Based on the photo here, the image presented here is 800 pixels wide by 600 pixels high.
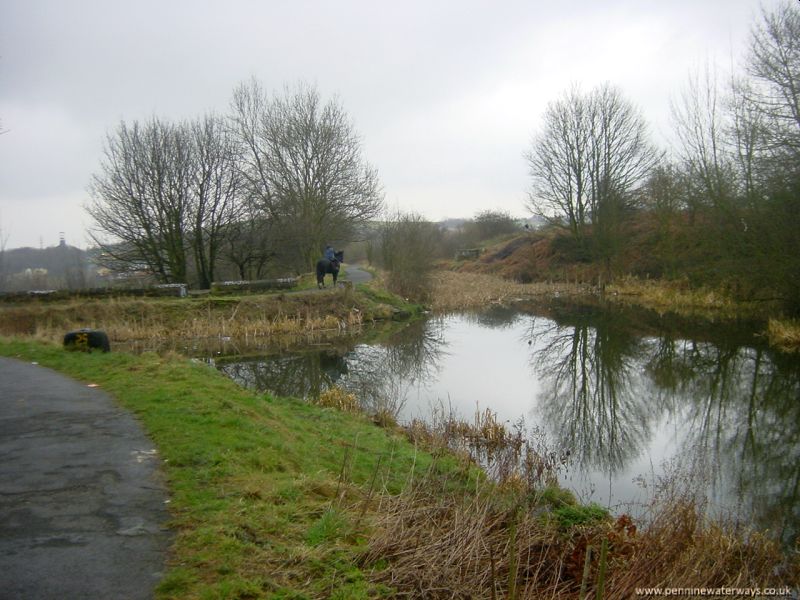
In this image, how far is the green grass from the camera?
3807 millimetres

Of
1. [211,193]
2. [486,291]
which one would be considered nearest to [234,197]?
[211,193]

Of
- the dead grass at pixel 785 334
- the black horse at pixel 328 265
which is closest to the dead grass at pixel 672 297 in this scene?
Answer: the dead grass at pixel 785 334

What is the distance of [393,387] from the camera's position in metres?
13.7

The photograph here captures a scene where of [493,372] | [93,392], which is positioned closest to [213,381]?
[93,392]

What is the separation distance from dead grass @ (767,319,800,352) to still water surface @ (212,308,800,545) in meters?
0.52

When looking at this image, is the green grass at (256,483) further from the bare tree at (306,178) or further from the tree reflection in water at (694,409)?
the bare tree at (306,178)

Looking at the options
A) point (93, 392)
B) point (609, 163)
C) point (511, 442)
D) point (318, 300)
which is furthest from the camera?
point (609, 163)

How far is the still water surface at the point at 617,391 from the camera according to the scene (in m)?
8.01

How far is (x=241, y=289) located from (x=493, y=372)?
1415cm

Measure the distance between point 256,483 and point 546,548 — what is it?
263cm

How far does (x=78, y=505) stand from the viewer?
457 cm

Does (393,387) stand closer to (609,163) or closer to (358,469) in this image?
(358,469)

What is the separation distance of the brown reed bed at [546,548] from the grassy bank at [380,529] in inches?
0.5

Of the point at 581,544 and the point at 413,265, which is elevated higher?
the point at 413,265
